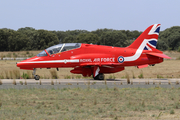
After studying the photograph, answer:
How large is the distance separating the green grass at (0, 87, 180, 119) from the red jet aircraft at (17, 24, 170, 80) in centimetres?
718

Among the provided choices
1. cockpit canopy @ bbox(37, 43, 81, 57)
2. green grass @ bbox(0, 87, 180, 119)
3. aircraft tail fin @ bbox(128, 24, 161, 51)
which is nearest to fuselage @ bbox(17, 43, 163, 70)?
cockpit canopy @ bbox(37, 43, 81, 57)

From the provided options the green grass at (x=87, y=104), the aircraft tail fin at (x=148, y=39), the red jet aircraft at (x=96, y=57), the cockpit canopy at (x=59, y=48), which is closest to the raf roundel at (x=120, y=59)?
the red jet aircraft at (x=96, y=57)

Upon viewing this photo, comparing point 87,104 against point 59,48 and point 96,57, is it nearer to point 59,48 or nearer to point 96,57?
→ point 96,57

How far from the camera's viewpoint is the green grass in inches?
399

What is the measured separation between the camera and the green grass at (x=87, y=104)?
1014 cm

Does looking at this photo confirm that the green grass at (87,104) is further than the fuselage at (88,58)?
No

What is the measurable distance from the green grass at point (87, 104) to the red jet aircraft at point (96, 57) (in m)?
7.18

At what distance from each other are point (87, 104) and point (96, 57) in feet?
37.0

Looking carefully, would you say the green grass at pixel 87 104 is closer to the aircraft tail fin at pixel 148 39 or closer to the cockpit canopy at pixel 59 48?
the cockpit canopy at pixel 59 48

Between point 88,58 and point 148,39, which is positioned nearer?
point 88,58

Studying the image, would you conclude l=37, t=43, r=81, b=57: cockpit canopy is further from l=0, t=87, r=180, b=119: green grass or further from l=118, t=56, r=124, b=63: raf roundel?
l=0, t=87, r=180, b=119: green grass

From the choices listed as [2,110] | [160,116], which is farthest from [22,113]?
[160,116]

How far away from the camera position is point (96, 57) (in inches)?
911

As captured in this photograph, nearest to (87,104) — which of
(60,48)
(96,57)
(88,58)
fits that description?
(88,58)
